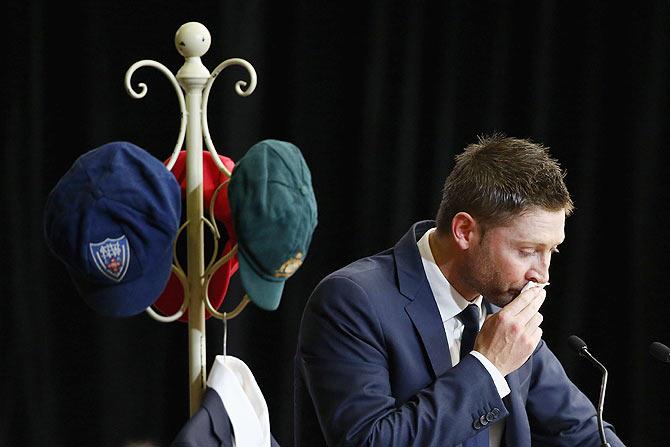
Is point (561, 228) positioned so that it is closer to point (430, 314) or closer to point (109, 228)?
point (430, 314)

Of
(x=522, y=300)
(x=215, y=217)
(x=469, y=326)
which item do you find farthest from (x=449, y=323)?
(x=215, y=217)

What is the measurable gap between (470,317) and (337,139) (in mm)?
1151

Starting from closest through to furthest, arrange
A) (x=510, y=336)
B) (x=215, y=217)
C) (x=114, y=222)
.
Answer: (x=114, y=222) → (x=215, y=217) → (x=510, y=336)

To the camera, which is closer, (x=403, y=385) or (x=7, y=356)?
(x=403, y=385)

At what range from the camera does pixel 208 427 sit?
145 cm

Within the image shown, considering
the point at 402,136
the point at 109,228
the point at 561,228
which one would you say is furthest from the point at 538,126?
the point at 109,228

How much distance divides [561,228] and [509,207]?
0.40 ft

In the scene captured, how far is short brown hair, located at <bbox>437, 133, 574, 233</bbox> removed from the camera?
6.25 ft

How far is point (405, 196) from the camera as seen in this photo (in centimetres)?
307

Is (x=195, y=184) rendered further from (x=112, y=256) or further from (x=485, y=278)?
(x=485, y=278)

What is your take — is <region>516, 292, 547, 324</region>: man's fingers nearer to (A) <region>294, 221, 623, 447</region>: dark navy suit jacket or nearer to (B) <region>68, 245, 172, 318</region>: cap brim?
(A) <region>294, 221, 623, 447</region>: dark navy suit jacket

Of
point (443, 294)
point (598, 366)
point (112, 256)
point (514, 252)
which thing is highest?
point (112, 256)

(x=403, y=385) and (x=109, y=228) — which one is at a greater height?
(x=109, y=228)

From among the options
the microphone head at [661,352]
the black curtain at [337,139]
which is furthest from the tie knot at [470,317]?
the black curtain at [337,139]
